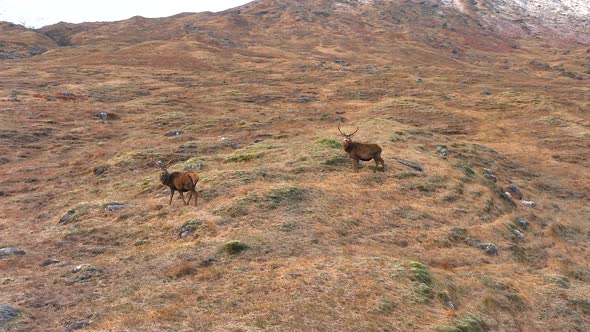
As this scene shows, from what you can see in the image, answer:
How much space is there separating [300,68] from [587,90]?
4804cm

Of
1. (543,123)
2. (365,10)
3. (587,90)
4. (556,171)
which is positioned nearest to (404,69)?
(587,90)

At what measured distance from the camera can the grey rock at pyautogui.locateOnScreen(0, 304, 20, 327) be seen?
38.9 feet

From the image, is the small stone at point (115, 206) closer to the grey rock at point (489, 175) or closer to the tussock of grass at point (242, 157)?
the tussock of grass at point (242, 157)

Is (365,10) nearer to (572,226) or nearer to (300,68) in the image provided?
(300,68)

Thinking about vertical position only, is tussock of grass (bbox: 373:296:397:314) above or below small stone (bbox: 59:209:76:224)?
above

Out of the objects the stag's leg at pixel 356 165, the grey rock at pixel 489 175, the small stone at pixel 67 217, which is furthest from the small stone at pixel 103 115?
the grey rock at pixel 489 175

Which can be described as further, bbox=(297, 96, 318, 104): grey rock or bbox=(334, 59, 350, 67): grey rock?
bbox=(334, 59, 350, 67): grey rock

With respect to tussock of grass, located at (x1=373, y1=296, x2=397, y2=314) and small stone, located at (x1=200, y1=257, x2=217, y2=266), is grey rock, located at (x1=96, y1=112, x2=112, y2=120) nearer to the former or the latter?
small stone, located at (x1=200, y1=257, x2=217, y2=266)

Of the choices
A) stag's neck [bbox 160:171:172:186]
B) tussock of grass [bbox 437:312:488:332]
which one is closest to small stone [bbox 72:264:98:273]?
stag's neck [bbox 160:171:172:186]

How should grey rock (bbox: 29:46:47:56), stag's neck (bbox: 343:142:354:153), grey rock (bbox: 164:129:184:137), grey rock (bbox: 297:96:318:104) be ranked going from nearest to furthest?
stag's neck (bbox: 343:142:354:153) → grey rock (bbox: 164:129:184:137) → grey rock (bbox: 297:96:318:104) → grey rock (bbox: 29:46:47:56)

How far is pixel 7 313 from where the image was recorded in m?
12.2

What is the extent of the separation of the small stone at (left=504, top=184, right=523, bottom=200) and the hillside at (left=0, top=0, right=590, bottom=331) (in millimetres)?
399

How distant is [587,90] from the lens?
73.6 meters

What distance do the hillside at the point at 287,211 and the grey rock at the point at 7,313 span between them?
6 centimetres
